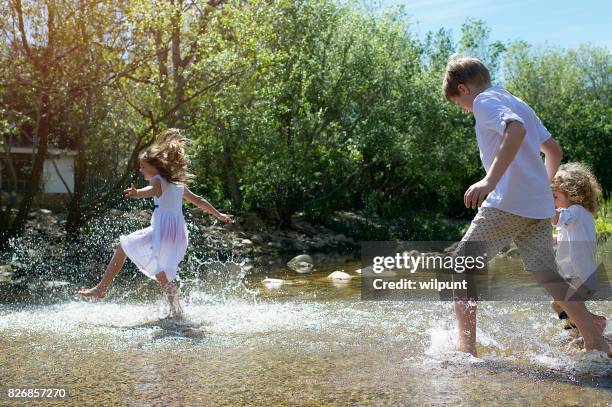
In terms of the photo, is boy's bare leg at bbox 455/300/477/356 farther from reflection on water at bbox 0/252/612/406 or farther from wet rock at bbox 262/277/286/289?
wet rock at bbox 262/277/286/289

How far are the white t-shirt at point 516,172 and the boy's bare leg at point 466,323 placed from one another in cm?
64

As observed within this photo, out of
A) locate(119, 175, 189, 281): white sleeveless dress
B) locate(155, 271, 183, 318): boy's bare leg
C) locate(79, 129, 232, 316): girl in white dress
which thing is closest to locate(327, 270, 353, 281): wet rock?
locate(79, 129, 232, 316): girl in white dress

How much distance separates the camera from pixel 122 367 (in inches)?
189

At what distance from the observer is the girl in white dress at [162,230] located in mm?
6973

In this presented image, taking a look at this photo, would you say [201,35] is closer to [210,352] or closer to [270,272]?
[270,272]

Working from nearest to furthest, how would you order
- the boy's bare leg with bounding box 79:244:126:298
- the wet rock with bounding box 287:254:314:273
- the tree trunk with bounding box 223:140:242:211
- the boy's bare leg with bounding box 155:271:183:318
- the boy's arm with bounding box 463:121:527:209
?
the boy's arm with bounding box 463:121:527:209 → the boy's bare leg with bounding box 79:244:126:298 → the boy's bare leg with bounding box 155:271:183:318 → the wet rock with bounding box 287:254:314:273 → the tree trunk with bounding box 223:140:242:211

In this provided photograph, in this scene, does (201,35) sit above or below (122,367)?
above

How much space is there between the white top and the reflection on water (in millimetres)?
540

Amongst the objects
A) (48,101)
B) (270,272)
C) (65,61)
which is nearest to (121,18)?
(65,61)

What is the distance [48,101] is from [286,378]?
11.5 m

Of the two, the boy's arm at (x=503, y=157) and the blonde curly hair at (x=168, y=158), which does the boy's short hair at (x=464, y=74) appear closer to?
the boy's arm at (x=503, y=157)

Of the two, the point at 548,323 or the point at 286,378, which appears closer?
the point at 286,378

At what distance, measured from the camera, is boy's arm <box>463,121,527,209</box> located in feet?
13.9

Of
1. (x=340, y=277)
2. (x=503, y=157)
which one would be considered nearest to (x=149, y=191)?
(x=503, y=157)
